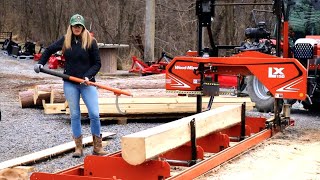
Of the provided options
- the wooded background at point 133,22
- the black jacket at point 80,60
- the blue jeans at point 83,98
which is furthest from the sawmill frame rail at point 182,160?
the wooded background at point 133,22

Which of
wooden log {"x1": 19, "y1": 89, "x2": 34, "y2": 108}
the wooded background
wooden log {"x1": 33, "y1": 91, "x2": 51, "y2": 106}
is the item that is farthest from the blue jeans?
the wooded background

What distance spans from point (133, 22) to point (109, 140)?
26.6 meters

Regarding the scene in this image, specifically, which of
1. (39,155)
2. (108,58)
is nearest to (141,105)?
(39,155)

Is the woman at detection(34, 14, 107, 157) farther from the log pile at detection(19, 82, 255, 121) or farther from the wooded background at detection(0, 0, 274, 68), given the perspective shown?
the wooded background at detection(0, 0, 274, 68)

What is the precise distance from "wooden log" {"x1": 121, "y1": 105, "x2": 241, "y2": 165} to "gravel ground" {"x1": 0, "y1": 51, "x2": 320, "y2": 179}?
55 cm

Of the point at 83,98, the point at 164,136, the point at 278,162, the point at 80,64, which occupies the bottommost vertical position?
the point at 278,162

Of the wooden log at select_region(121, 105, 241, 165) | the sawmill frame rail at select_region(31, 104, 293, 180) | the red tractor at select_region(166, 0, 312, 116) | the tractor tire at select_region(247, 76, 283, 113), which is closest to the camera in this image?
the wooden log at select_region(121, 105, 241, 165)

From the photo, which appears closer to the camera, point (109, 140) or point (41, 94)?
point (109, 140)

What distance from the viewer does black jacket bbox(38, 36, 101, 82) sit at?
320 inches

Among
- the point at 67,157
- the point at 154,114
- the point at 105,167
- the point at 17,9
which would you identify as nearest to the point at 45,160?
the point at 67,157

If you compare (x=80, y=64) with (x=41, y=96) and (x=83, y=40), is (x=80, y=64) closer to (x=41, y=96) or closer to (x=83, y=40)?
(x=83, y=40)

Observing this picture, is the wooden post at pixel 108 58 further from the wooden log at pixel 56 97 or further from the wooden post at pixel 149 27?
the wooden log at pixel 56 97

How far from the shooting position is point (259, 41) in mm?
12734

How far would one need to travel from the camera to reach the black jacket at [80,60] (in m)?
8.12
